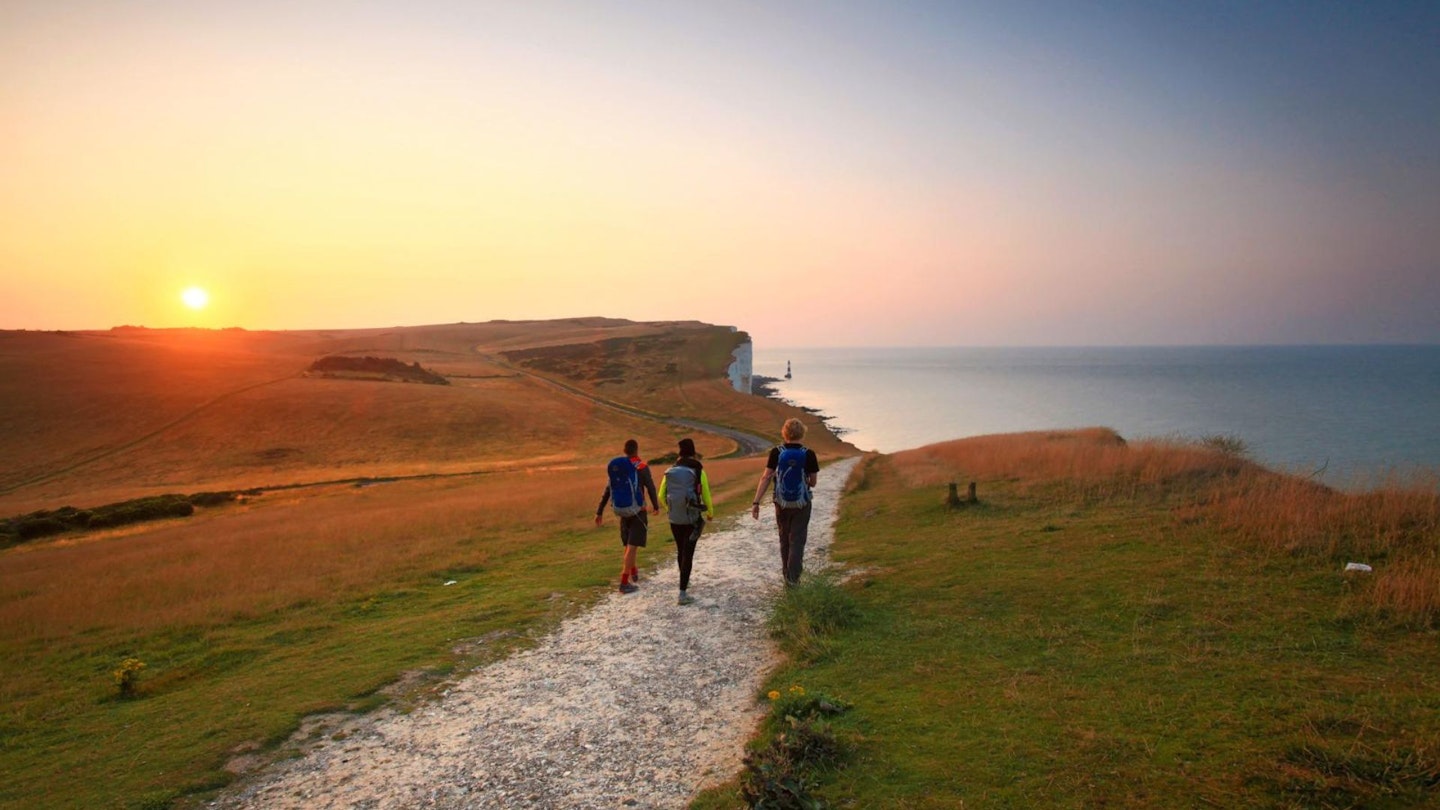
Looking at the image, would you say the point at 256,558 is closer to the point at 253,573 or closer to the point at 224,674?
the point at 253,573

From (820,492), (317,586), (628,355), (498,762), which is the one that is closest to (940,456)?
(820,492)

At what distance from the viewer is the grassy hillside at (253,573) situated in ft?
27.3

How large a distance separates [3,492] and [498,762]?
62575mm

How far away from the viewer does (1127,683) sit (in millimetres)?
6992

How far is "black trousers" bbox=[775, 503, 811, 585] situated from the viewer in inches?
444

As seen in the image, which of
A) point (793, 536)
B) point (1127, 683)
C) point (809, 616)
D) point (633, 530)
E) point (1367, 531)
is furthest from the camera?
point (633, 530)

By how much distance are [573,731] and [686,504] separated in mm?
4974

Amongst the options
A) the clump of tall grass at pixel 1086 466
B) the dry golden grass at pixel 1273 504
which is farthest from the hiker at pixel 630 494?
the clump of tall grass at pixel 1086 466

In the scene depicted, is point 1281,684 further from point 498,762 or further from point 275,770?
point 275,770

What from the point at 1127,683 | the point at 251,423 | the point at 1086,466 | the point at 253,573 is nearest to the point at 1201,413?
the point at 1086,466

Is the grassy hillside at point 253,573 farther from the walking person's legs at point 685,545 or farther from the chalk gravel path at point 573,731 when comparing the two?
the walking person's legs at point 685,545

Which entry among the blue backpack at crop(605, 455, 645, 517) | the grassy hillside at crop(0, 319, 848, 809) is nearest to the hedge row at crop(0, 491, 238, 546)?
the grassy hillside at crop(0, 319, 848, 809)

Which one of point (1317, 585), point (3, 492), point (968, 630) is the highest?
point (1317, 585)

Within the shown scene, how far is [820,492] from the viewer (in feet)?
83.5
